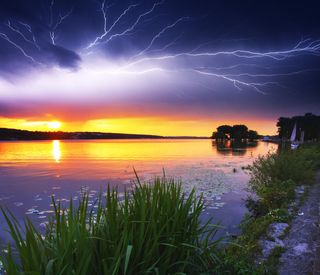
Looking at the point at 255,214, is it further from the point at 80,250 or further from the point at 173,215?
the point at 80,250

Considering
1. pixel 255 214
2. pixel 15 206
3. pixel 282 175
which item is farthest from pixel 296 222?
pixel 15 206

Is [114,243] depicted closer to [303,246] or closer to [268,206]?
[303,246]

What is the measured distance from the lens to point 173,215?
4.16 m

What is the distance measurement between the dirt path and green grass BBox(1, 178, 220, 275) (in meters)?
1.37

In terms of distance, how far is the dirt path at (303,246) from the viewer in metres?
4.77

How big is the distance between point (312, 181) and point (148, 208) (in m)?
11.8

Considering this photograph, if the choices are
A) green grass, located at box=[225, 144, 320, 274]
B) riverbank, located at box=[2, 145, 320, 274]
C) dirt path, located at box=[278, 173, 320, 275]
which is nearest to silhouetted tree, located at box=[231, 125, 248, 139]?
green grass, located at box=[225, 144, 320, 274]

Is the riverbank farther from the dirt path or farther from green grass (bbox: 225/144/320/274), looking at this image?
the dirt path

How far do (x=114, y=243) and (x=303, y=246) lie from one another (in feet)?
13.2

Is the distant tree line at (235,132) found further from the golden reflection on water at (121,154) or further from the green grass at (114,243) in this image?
the green grass at (114,243)

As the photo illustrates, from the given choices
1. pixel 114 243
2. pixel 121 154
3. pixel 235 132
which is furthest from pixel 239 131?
pixel 114 243

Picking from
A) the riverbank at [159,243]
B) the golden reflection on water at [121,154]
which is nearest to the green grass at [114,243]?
the riverbank at [159,243]

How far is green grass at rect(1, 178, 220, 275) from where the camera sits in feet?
9.69

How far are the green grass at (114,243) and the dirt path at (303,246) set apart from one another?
4.49ft
